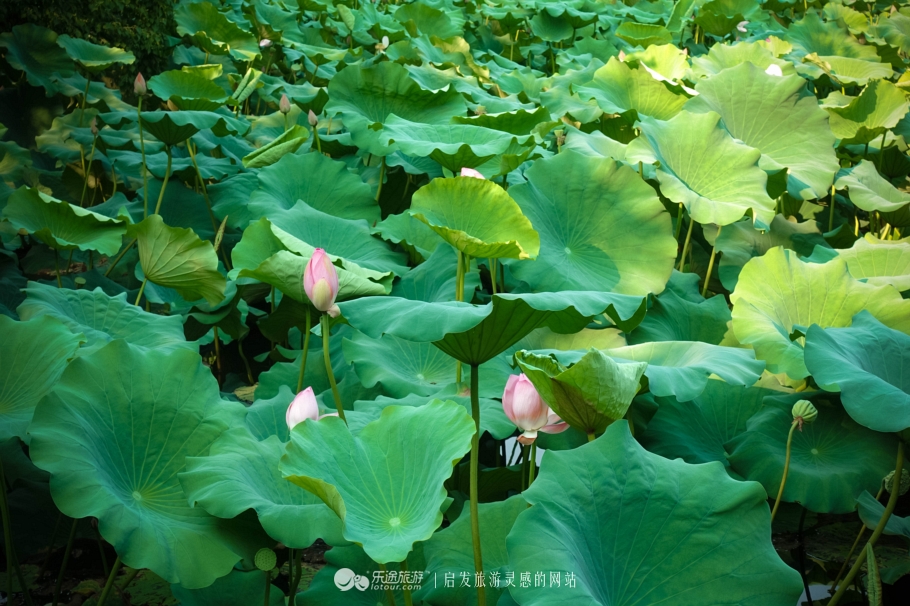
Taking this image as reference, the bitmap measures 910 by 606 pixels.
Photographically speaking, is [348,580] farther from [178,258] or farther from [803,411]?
[178,258]

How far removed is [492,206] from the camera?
5.26ft

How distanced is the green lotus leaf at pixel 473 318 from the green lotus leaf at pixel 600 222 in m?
0.55

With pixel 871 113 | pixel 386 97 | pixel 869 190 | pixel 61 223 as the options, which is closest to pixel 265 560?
pixel 61 223

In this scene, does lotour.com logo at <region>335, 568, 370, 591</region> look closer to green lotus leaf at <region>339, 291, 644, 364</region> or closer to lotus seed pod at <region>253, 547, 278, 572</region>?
lotus seed pod at <region>253, 547, 278, 572</region>

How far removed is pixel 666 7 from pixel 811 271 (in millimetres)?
5148

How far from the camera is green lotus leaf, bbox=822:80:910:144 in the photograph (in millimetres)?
2939

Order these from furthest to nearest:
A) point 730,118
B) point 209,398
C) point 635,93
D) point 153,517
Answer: point 635,93 < point 730,118 < point 209,398 < point 153,517

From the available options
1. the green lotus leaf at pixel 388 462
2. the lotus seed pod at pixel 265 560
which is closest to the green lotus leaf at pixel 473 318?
the green lotus leaf at pixel 388 462

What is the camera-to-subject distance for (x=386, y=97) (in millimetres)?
2646

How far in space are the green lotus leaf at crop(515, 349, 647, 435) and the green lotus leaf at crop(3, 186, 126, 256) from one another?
1.28 meters

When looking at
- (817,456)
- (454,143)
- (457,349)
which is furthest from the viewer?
(454,143)

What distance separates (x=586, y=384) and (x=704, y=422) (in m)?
0.73

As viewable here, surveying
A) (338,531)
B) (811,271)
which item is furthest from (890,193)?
(338,531)

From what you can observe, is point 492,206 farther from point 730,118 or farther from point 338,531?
point 730,118
